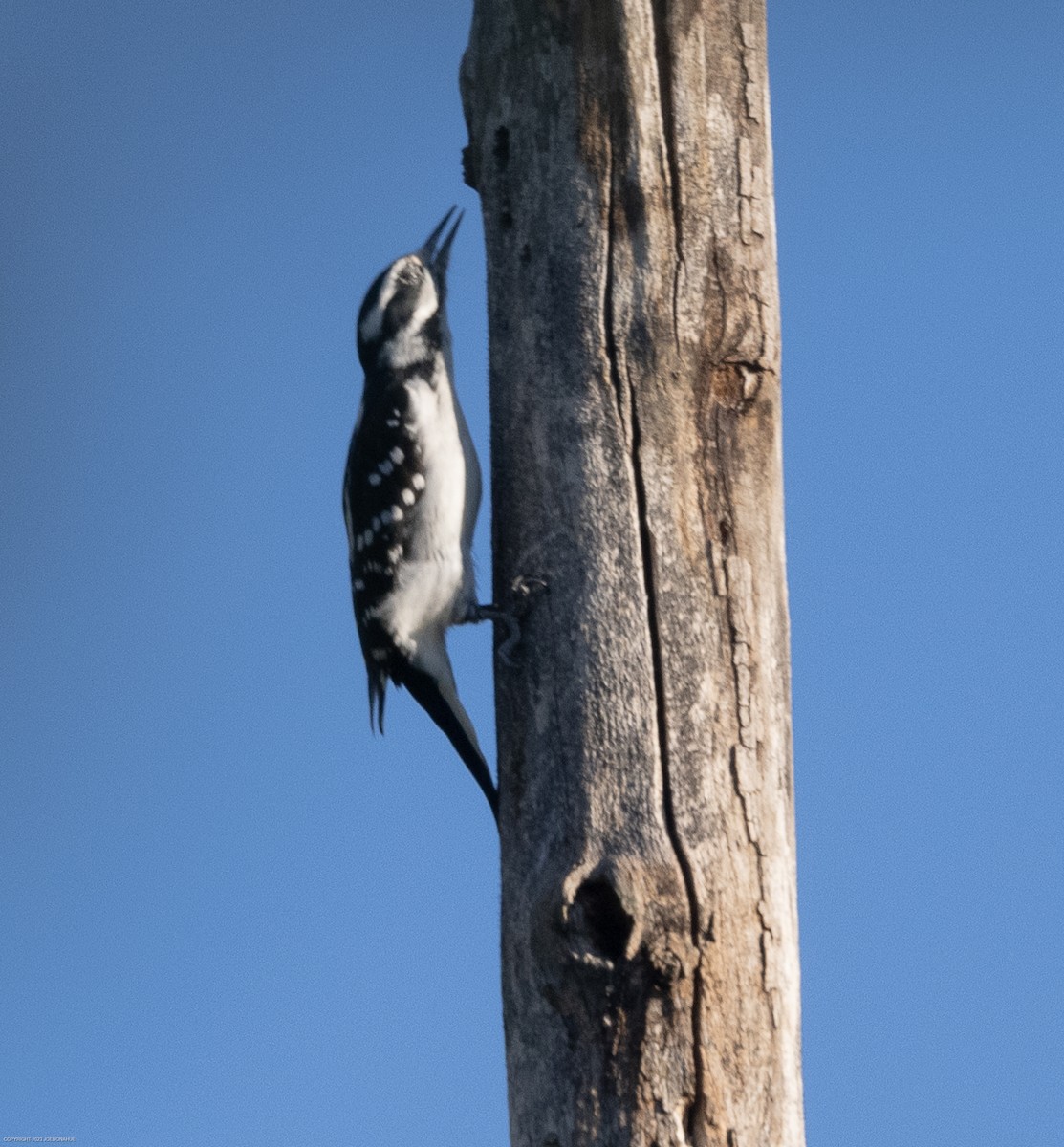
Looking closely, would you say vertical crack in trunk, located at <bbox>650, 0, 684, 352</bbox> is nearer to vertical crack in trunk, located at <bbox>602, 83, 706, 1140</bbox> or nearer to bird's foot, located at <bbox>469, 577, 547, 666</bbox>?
vertical crack in trunk, located at <bbox>602, 83, 706, 1140</bbox>

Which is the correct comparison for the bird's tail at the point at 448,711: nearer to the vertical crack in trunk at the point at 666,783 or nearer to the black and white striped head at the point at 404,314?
the black and white striped head at the point at 404,314

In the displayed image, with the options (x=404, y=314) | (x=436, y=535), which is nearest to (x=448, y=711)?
(x=436, y=535)

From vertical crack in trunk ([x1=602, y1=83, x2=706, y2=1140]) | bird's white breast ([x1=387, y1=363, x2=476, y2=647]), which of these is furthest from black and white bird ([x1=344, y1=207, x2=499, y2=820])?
vertical crack in trunk ([x1=602, y1=83, x2=706, y2=1140])

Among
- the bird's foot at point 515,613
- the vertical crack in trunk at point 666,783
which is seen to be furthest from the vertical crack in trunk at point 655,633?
the bird's foot at point 515,613

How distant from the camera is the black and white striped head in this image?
4.64 meters

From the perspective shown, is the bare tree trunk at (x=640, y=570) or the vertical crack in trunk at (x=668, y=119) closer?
the bare tree trunk at (x=640, y=570)

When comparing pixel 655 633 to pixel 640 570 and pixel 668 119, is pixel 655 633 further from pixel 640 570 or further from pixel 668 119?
pixel 668 119

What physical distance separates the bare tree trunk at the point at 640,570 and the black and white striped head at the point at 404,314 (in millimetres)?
1169

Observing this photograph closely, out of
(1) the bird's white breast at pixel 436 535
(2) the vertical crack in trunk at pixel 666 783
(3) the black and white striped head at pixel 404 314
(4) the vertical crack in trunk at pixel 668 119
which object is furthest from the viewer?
(3) the black and white striped head at pixel 404 314

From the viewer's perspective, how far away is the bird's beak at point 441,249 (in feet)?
16.3

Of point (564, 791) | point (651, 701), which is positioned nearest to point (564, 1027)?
point (564, 791)

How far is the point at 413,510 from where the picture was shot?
4375mm

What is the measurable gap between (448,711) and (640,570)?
1.54m

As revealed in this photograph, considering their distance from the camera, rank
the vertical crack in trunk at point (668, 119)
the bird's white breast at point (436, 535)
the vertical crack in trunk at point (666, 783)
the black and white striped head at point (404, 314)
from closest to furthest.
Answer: the vertical crack in trunk at point (666, 783) → the vertical crack in trunk at point (668, 119) → the bird's white breast at point (436, 535) → the black and white striped head at point (404, 314)
